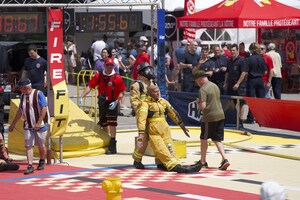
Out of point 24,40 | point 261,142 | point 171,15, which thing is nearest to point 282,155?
point 261,142

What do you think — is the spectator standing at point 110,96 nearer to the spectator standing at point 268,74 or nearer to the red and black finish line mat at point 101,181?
the red and black finish line mat at point 101,181

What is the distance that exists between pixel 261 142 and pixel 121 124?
4.42 meters

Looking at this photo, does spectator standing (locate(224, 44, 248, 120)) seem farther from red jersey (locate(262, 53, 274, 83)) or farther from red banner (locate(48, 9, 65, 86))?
red banner (locate(48, 9, 65, 86))

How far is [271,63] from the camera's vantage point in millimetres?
21672

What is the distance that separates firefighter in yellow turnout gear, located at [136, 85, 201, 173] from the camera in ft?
44.3

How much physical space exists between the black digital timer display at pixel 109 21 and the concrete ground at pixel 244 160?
242 centimetres

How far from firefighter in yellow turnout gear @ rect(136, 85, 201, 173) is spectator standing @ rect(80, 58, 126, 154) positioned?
2.10 meters

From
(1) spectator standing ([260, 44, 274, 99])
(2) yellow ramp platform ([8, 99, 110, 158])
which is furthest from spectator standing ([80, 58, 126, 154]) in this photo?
(1) spectator standing ([260, 44, 274, 99])

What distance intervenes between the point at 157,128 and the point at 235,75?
299 inches

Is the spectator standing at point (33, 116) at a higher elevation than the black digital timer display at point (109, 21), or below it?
below

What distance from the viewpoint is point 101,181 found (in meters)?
12.5

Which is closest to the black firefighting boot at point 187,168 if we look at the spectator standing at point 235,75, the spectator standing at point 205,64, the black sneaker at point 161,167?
the black sneaker at point 161,167

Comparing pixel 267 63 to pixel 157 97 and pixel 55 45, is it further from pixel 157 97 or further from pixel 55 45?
pixel 55 45

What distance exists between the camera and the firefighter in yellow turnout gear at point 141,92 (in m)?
13.9
